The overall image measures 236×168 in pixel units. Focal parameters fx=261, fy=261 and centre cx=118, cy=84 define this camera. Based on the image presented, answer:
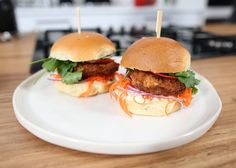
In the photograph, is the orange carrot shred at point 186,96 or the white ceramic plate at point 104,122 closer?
the white ceramic plate at point 104,122

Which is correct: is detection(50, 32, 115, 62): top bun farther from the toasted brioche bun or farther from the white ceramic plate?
the toasted brioche bun

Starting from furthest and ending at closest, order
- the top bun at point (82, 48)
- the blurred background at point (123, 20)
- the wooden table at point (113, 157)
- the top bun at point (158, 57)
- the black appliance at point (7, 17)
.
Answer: the black appliance at point (7, 17) → the blurred background at point (123, 20) → the top bun at point (82, 48) → the top bun at point (158, 57) → the wooden table at point (113, 157)

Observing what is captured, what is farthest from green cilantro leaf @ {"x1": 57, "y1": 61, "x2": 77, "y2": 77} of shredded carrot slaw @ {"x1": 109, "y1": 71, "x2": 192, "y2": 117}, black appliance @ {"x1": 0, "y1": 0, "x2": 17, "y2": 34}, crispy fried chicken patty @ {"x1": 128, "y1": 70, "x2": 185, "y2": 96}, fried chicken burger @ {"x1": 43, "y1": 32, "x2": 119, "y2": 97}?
black appliance @ {"x1": 0, "y1": 0, "x2": 17, "y2": 34}

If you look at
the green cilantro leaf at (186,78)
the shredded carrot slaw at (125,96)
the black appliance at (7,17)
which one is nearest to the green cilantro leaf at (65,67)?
the shredded carrot slaw at (125,96)

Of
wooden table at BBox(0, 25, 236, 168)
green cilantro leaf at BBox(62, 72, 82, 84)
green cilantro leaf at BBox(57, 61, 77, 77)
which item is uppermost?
green cilantro leaf at BBox(57, 61, 77, 77)

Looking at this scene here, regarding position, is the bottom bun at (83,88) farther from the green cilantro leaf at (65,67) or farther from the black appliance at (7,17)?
the black appliance at (7,17)

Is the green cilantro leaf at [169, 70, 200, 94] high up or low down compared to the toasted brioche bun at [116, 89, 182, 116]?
up

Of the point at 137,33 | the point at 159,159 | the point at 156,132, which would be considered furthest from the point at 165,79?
the point at 137,33
